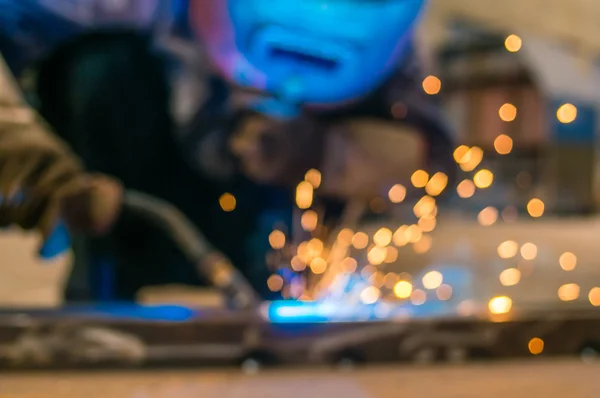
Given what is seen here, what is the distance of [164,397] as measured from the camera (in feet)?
2.74

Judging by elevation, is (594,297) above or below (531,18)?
below

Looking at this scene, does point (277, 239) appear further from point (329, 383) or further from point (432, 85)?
point (432, 85)

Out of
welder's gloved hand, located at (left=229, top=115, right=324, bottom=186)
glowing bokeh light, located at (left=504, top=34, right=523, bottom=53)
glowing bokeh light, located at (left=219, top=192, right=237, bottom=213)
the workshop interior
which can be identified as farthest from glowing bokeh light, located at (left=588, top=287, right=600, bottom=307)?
glowing bokeh light, located at (left=219, top=192, right=237, bottom=213)

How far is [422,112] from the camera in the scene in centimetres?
93

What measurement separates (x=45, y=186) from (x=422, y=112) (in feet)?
2.29

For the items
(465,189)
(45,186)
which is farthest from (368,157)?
(45,186)

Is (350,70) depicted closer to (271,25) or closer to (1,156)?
(271,25)

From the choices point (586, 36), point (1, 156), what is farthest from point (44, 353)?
point (586, 36)

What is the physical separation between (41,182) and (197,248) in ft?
0.99

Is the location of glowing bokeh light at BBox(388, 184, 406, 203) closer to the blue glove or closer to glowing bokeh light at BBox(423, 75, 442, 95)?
glowing bokeh light at BBox(423, 75, 442, 95)

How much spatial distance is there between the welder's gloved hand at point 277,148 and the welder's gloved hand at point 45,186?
0.78 feet

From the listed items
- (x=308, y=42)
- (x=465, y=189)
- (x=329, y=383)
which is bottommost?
(x=329, y=383)

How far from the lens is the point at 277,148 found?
0.93 m

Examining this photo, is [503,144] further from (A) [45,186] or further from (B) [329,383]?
(A) [45,186]
